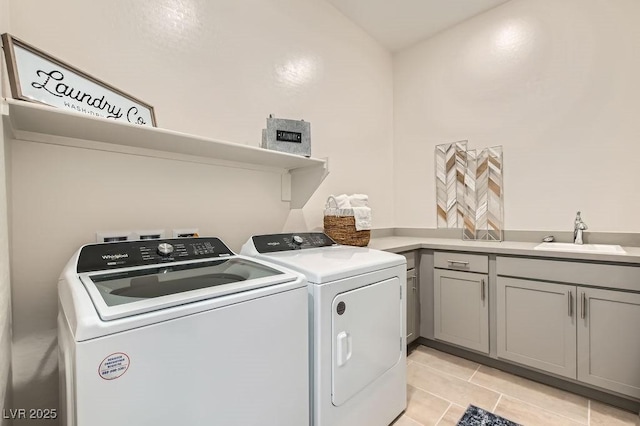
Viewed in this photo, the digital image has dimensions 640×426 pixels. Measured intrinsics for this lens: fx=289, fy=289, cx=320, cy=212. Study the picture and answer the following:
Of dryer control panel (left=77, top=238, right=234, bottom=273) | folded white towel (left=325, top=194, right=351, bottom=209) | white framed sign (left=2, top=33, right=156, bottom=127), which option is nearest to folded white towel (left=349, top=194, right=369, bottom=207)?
folded white towel (left=325, top=194, right=351, bottom=209)

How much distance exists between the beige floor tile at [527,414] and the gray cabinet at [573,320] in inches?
11.5

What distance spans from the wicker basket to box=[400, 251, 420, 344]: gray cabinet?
487 mm

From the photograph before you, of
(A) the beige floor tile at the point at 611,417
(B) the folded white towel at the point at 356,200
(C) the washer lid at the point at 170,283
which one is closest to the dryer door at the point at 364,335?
(C) the washer lid at the point at 170,283

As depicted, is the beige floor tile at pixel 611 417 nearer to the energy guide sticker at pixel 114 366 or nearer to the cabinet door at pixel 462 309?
the cabinet door at pixel 462 309

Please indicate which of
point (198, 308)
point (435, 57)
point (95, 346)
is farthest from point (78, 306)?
point (435, 57)

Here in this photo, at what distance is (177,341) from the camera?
0.75m

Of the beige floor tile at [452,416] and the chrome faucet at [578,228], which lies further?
the chrome faucet at [578,228]

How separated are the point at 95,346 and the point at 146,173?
3.30 ft

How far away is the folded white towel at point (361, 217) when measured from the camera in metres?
1.94

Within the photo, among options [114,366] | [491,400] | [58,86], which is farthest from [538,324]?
[58,86]

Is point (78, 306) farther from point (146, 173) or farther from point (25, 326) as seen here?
point (146, 173)

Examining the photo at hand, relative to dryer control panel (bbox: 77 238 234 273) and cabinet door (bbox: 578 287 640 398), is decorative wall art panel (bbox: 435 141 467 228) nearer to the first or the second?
cabinet door (bbox: 578 287 640 398)

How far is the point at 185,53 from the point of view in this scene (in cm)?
157

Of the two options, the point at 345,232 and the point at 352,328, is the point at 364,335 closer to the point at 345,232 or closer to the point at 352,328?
the point at 352,328
